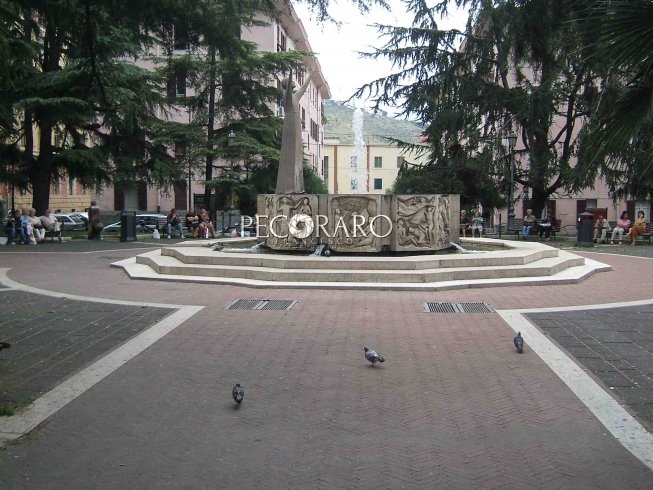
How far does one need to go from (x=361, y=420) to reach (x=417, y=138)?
3338 cm

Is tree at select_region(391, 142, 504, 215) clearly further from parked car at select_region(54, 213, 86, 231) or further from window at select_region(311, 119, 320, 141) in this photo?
window at select_region(311, 119, 320, 141)

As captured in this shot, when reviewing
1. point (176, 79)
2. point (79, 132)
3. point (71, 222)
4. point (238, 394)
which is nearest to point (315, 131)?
point (71, 222)

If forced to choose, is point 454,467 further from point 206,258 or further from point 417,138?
point 417,138

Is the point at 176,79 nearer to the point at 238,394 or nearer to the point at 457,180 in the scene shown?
the point at 457,180

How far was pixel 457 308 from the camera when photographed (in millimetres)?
10523

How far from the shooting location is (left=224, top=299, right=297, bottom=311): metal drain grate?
10.5m

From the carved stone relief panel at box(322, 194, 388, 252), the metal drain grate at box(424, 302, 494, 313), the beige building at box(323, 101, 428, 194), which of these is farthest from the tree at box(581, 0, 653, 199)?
the beige building at box(323, 101, 428, 194)

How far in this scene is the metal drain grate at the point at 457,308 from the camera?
1027 cm

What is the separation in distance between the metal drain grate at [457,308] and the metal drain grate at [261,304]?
7.27 ft

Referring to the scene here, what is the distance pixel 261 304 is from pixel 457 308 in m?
3.13

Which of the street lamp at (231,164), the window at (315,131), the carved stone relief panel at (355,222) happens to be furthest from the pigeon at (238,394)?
the window at (315,131)

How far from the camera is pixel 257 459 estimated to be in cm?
440

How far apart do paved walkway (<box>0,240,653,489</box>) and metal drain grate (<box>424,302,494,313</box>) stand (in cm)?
27

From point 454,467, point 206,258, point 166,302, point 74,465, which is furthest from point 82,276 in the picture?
point 454,467
